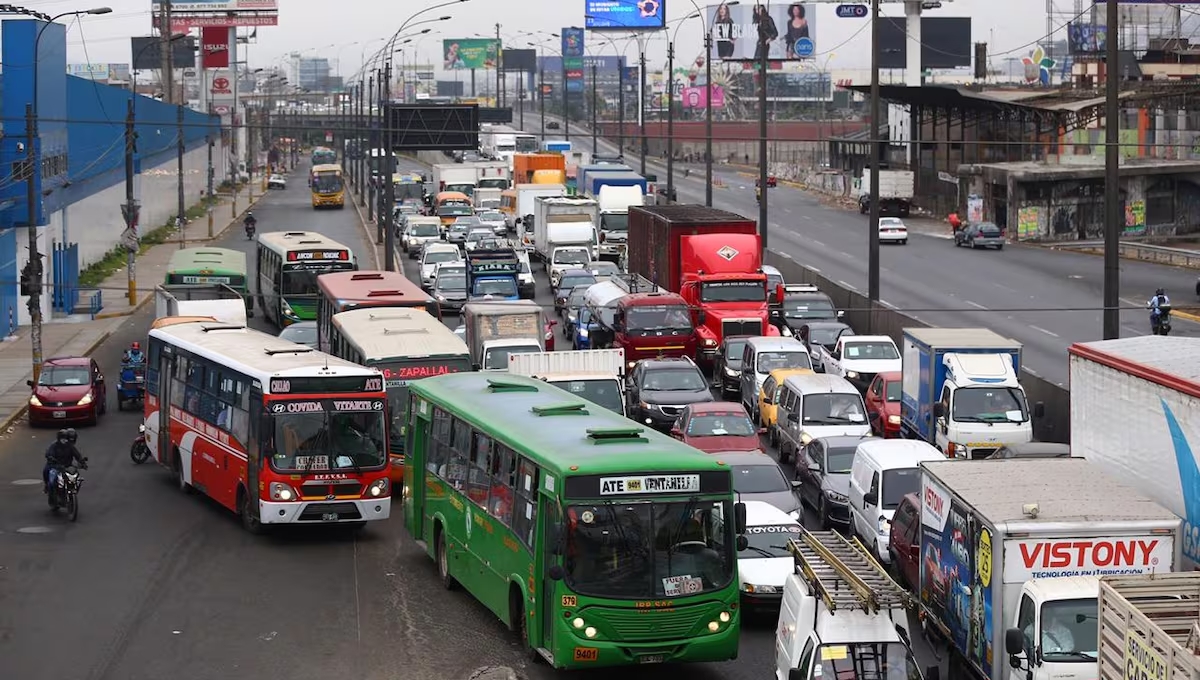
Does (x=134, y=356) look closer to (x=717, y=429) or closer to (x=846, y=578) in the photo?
(x=717, y=429)

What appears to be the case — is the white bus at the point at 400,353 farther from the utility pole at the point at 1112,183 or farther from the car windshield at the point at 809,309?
the car windshield at the point at 809,309

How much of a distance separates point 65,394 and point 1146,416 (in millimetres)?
24829

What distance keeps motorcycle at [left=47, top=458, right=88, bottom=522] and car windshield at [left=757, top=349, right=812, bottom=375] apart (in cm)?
1469

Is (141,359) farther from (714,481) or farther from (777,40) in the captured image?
(777,40)

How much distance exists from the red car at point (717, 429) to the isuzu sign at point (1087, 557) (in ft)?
40.1

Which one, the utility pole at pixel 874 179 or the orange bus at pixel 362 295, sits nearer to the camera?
the orange bus at pixel 362 295

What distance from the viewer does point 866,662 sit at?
1449cm

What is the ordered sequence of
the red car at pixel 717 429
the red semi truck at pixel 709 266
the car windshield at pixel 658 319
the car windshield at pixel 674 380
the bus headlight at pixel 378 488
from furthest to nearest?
the red semi truck at pixel 709 266, the car windshield at pixel 658 319, the car windshield at pixel 674 380, the red car at pixel 717 429, the bus headlight at pixel 378 488

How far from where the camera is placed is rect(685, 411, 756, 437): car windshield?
27891 mm

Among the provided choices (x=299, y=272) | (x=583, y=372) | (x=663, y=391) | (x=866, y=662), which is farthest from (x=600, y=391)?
(x=299, y=272)

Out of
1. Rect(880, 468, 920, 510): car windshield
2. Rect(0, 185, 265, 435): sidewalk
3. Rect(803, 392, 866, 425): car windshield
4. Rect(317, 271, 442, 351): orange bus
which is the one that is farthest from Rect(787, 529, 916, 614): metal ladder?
Rect(0, 185, 265, 435): sidewalk

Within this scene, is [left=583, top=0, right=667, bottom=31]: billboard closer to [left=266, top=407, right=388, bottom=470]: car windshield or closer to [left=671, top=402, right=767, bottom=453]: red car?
[left=671, top=402, right=767, bottom=453]: red car

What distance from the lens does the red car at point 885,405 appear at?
32281 millimetres

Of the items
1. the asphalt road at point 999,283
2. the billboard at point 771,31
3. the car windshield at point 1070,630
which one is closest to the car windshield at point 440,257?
the asphalt road at point 999,283
